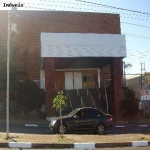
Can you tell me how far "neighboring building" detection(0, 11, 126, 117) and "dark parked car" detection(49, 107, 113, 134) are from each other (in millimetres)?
7851

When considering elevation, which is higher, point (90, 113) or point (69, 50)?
point (69, 50)

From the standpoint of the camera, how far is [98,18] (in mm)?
38219

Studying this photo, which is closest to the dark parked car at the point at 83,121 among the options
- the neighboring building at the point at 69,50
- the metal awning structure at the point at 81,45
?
the neighboring building at the point at 69,50

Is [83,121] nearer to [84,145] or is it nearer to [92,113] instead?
[92,113]

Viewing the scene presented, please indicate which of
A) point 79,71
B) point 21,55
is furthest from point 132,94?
point 21,55

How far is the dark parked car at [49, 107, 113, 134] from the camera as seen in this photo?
16438 mm

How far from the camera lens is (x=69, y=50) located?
25422 millimetres

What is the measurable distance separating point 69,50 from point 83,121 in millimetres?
9685

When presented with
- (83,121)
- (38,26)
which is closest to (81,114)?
(83,121)

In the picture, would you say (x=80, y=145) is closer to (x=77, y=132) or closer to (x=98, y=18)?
(x=77, y=132)

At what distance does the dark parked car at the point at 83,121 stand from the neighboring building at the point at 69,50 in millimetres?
7851

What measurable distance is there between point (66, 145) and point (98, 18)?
28.5 metres

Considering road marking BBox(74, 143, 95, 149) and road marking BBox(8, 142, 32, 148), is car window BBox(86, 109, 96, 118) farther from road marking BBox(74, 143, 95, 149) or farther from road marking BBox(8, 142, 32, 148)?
road marking BBox(8, 142, 32, 148)

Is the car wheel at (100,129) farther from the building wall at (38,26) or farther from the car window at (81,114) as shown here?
the building wall at (38,26)
